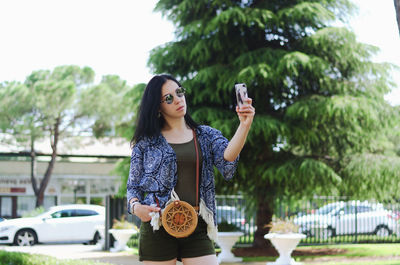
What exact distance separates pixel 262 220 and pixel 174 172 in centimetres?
1192

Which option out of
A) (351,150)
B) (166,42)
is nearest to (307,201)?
(351,150)

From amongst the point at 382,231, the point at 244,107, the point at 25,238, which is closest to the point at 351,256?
the point at 382,231

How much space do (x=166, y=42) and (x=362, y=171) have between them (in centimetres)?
575

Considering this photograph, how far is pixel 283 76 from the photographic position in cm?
1316

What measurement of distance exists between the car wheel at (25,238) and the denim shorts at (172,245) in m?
15.5

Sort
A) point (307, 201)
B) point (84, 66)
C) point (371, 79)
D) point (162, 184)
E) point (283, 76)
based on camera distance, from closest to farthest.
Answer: point (162, 184) < point (283, 76) < point (371, 79) < point (307, 201) < point (84, 66)

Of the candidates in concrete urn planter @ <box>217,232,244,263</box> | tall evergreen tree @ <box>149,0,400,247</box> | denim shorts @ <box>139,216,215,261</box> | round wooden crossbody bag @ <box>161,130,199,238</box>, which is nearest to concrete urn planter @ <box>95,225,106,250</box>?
tall evergreen tree @ <box>149,0,400,247</box>

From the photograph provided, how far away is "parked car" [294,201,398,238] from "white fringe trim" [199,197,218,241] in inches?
507

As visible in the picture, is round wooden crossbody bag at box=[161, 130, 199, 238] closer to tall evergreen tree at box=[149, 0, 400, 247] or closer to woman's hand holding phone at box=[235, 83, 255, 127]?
woman's hand holding phone at box=[235, 83, 255, 127]

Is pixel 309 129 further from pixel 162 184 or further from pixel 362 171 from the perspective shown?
pixel 162 184

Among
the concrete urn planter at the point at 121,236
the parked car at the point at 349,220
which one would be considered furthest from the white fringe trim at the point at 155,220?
the parked car at the point at 349,220

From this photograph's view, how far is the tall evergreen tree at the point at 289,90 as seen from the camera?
13.0 meters

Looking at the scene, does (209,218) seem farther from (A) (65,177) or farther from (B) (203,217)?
(A) (65,177)

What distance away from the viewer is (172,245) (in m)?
2.96
